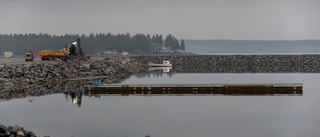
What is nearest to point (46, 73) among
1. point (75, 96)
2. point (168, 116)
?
point (75, 96)

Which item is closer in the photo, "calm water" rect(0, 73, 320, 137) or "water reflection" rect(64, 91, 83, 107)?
"calm water" rect(0, 73, 320, 137)

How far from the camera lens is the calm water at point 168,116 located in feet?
101

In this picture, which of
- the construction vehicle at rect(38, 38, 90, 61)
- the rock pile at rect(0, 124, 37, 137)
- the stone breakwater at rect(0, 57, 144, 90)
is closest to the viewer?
the rock pile at rect(0, 124, 37, 137)

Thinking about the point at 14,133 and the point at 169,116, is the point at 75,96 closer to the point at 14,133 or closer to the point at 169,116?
the point at 169,116

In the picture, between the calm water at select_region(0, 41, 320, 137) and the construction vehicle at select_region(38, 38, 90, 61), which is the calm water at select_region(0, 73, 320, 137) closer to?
the calm water at select_region(0, 41, 320, 137)

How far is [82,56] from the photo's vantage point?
94.4 m

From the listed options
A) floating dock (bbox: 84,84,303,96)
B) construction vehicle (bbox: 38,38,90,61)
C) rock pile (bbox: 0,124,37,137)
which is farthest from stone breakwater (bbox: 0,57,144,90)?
rock pile (bbox: 0,124,37,137)

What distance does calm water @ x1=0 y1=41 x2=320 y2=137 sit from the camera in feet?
101

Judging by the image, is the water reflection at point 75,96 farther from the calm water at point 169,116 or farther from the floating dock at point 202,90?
the floating dock at point 202,90

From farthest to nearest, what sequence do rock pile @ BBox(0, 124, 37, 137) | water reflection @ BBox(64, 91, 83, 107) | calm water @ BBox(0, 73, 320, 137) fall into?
water reflection @ BBox(64, 91, 83, 107), calm water @ BBox(0, 73, 320, 137), rock pile @ BBox(0, 124, 37, 137)

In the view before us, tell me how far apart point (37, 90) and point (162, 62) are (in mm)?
85991

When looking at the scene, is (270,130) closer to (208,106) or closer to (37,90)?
(208,106)

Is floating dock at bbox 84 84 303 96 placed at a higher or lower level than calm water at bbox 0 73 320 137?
higher

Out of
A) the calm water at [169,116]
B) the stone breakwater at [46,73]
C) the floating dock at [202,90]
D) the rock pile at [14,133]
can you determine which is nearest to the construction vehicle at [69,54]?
the stone breakwater at [46,73]
